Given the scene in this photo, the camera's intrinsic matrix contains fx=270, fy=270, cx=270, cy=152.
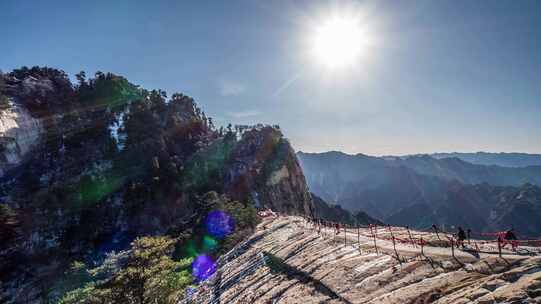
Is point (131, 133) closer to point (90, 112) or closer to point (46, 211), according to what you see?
point (90, 112)

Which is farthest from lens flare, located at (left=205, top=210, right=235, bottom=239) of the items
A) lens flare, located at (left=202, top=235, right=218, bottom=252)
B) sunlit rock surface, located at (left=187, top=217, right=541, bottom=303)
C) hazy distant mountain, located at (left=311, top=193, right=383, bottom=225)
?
hazy distant mountain, located at (left=311, top=193, right=383, bottom=225)

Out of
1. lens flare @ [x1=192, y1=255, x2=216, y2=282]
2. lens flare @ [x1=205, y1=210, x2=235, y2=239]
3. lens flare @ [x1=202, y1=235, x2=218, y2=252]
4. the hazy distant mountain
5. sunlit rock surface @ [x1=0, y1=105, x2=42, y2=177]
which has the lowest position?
the hazy distant mountain

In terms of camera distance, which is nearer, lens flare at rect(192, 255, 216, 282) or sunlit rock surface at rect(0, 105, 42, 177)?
lens flare at rect(192, 255, 216, 282)

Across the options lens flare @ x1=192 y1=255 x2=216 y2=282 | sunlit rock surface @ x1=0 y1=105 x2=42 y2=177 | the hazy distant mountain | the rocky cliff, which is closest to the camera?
lens flare @ x1=192 y1=255 x2=216 y2=282

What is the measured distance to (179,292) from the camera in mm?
13016

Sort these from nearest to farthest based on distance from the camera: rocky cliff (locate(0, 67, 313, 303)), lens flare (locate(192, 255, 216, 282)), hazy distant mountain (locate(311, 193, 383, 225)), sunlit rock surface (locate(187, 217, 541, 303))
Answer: sunlit rock surface (locate(187, 217, 541, 303)) < lens flare (locate(192, 255, 216, 282)) < rocky cliff (locate(0, 67, 313, 303)) < hazy distant mountain (locate(311, 193, 383, 225))

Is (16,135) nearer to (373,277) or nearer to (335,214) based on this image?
(373,277)

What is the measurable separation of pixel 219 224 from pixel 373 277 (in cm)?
3224

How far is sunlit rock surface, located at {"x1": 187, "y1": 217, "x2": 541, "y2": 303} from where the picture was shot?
677cm

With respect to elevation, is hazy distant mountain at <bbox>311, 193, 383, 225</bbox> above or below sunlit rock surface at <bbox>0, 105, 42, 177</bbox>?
below

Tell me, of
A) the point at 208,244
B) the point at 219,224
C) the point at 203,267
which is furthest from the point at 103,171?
the point at 203,267

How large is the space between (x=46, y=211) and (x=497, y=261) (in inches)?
3935

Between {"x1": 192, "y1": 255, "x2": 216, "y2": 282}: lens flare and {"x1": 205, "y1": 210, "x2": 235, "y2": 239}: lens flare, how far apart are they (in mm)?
4682

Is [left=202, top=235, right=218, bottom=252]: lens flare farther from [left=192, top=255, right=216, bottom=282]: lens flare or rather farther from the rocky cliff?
the rocky cliff
